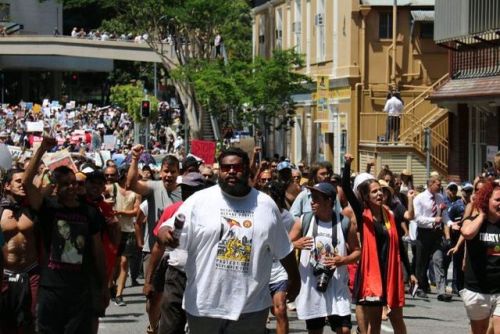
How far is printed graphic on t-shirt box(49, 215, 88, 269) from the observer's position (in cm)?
1013

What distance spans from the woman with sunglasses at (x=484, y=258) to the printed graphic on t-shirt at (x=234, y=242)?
11.8 ft

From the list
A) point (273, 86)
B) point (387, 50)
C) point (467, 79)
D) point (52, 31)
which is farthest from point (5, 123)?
point (52, 31)

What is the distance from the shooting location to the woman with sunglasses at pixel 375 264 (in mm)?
11484

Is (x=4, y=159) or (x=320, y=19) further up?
(x=320, y=19)

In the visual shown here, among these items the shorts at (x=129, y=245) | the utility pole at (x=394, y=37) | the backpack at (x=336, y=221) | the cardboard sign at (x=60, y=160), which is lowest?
the shorts at (x=129, y=245)

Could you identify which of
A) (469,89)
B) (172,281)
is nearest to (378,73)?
(469,89)

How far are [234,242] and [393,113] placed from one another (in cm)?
3004

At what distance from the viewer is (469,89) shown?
107 feet

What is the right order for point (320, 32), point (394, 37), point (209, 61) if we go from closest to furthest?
point (394, 37) < point (320, 32) < point (209, 61)

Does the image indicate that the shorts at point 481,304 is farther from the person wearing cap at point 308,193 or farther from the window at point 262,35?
the window at point 262,35

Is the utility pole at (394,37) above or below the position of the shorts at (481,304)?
above

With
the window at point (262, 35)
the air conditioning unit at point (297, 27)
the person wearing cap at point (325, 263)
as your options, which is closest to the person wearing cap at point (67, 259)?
the person wearing cap at point (325, 263)

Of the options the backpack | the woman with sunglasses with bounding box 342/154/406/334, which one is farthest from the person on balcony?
the backpack

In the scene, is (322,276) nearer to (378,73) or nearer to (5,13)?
(378,73)
